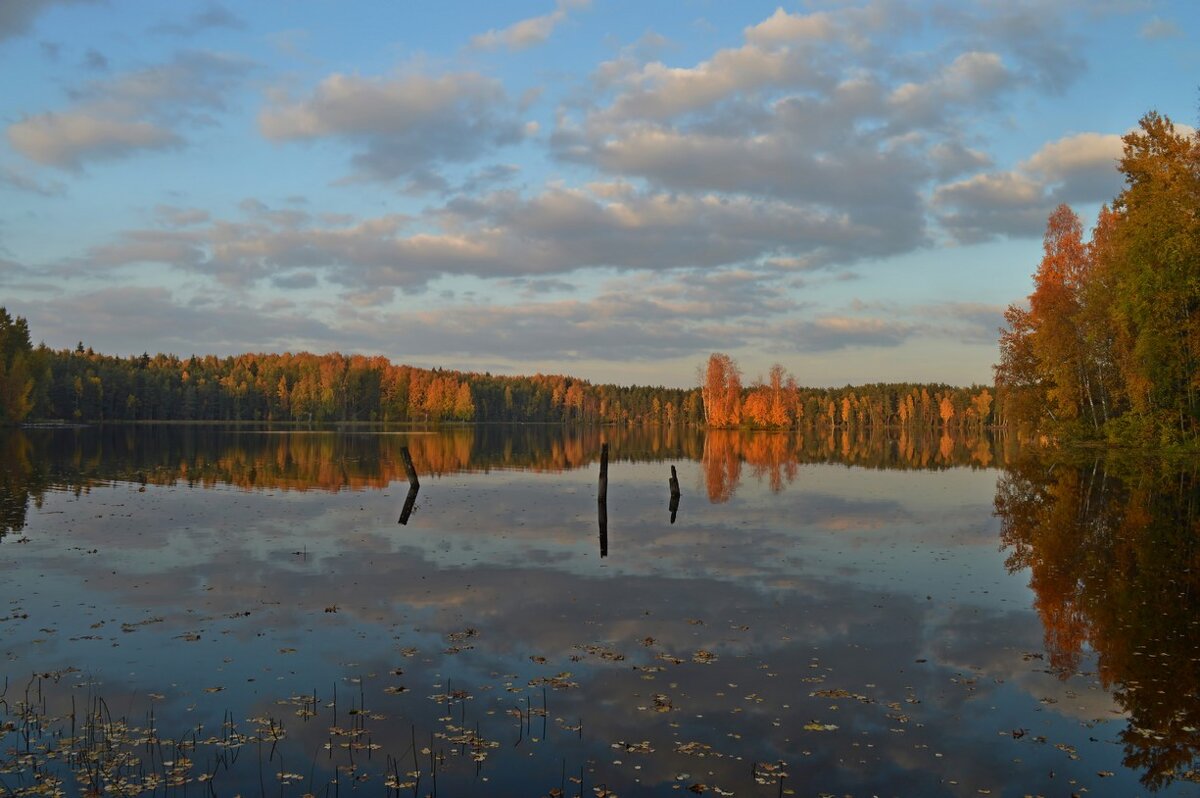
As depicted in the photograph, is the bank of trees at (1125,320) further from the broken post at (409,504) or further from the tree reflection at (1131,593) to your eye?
the broken post at (409,504)

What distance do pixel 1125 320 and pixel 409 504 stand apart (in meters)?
47.5

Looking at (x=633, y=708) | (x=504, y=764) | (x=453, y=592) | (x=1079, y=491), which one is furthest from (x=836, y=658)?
(x=1079, y=491)

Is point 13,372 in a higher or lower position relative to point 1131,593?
higher

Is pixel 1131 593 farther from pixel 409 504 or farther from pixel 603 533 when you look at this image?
pixel 409 504

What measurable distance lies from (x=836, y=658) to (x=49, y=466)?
5486 cm

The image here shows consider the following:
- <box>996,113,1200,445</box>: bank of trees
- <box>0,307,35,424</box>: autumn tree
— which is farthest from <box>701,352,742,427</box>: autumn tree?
<box>0,307,35,424</box>: autumn tree

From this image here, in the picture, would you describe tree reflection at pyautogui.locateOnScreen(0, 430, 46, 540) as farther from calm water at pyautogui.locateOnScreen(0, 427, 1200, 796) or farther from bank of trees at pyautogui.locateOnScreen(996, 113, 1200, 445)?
bank of trees at pyautogui.locateOnScreen(996, 113, 1200, 445)

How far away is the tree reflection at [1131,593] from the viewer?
35.6 ft

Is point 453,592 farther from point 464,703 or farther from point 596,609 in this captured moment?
point 464,703

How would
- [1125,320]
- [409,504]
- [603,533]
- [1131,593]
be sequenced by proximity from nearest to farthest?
1. [1131,593]
2. [603,533]
3. [409,504]
4. [1125,320]

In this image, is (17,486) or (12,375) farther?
(12,375)

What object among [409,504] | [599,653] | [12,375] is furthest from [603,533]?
[12,375]

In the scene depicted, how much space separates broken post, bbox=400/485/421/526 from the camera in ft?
102

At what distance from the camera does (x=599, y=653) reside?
46.1 ft
